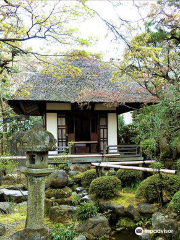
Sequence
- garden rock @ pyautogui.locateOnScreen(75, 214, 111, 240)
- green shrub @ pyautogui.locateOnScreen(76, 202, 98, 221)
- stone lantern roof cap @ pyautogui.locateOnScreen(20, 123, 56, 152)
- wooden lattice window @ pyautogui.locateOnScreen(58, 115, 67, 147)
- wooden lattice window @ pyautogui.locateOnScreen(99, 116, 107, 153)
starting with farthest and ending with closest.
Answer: wooden lattice window @ pyautogui.locateOnScreen(99, 116, 107, 153)
wooden lattice window @ pyautogui.locateOnScreen(58, 115, 67, 147)
green shrub @ pyautogui.locateOnScreen(76, 202, 98, 221)
garden rock @ pyautogui.locateOnScreen(75, 214, 111, 240)
stone lantern roof cap @ pyautogui.locateOnScreen(20, 123, 56, 152)

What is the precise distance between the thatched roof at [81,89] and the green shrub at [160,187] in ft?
15.3

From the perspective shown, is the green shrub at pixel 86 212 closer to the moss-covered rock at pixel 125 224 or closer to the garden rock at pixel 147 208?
the moss-covered rock at pixel 125 224

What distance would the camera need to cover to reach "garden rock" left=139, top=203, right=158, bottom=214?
248 inches

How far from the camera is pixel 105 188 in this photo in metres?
7.30

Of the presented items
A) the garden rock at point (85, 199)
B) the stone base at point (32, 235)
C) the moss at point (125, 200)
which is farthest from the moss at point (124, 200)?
the stone base at point (32, 235)

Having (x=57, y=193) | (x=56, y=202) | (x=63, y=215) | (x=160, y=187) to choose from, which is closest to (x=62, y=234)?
(x=63, y=215)

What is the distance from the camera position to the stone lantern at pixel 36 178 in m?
4.82

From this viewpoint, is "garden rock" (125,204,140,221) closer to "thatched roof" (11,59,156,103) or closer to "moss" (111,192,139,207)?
"moss" (111,192,139,207)

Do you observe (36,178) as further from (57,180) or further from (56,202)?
(57,180)

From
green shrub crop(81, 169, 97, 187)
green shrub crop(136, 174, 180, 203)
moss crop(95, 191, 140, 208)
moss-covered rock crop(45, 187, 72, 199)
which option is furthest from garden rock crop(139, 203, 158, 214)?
green shrub crop(81, 169, 97, 187)

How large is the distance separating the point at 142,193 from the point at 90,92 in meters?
5.39

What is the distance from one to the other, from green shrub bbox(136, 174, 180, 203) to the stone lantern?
9.93ft

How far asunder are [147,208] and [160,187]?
646 mm

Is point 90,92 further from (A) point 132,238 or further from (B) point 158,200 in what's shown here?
(A) point 132,238
